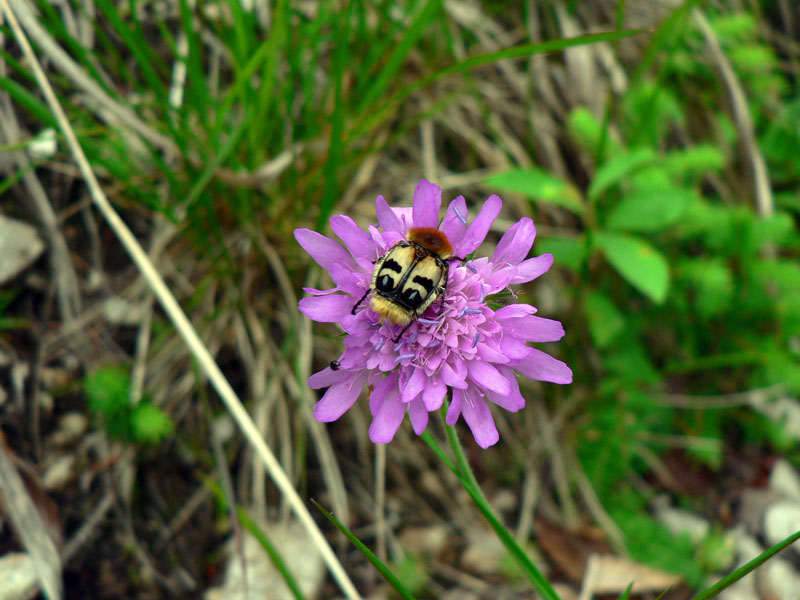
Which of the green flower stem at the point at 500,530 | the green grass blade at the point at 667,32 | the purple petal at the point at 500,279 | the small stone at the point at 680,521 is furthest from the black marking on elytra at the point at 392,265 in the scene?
the small stone at the point at 680,521

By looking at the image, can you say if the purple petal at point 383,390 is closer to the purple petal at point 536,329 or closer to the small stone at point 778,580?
the purple petal at point 536,329

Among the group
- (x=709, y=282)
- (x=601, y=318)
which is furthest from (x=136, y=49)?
(x=709, y=282)

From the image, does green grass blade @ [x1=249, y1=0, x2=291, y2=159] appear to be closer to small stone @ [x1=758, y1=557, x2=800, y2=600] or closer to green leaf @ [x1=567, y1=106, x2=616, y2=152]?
green leaf @ [x1=567, y1=106, x2=616, y2=152]

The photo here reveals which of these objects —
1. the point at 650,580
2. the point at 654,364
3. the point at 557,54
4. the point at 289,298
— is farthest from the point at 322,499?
the point at 557,54

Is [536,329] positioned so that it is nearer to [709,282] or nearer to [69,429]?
[709,282]

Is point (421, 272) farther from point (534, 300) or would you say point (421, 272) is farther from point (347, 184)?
point (534, 300)
